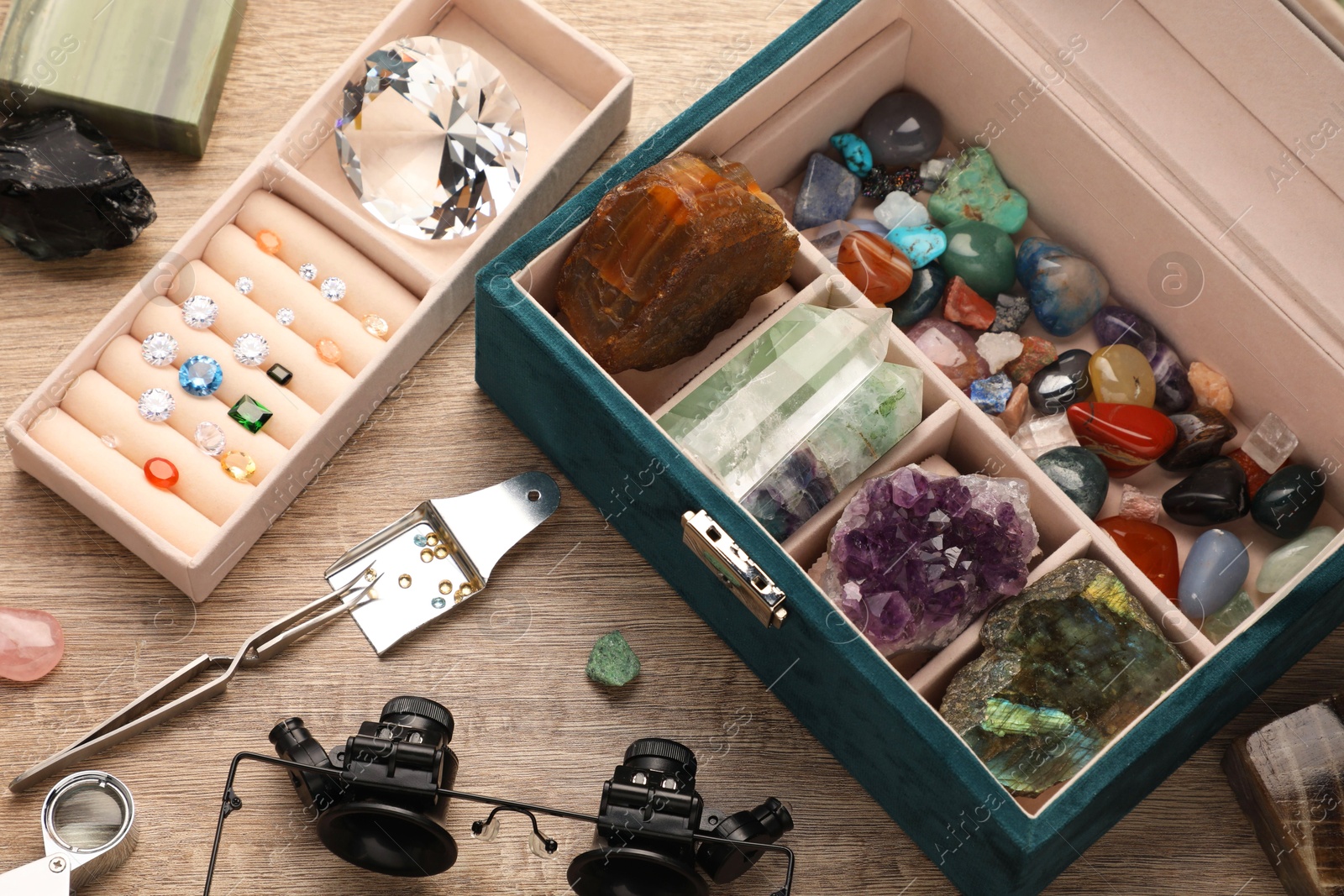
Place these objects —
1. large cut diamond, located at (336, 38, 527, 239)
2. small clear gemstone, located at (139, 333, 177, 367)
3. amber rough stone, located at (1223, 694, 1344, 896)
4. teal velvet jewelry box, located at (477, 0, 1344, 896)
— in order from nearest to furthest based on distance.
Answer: teal velvet jewelry box, located at (477, 0, 1344, 896), amber rough stone, located at (1223, 694, 1344, 896), small clear gemstone, located at (139, 333, 177, 367), large cut diamond, located at (336, 38, 527, 239)

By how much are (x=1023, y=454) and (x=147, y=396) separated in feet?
3.10

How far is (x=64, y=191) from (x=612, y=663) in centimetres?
80

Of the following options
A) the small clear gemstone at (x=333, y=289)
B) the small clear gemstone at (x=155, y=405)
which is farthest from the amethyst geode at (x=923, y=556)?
the small clear gemstone at (x=155, y=405)

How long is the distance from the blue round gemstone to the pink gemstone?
29 cm

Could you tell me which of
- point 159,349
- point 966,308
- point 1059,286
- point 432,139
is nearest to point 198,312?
point 159,349

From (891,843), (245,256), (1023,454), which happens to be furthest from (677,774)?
(245,256)

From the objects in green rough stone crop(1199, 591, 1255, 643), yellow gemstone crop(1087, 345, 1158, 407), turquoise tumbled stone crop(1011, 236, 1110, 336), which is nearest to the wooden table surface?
green rough stone crop(1199, 591, 1255, 643)

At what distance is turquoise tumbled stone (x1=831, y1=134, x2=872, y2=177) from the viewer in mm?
1755

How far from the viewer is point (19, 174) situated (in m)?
1.62

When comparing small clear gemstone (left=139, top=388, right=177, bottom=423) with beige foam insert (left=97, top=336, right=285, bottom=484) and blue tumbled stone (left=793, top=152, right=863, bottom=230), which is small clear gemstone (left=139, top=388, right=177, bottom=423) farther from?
blue tumbled stone (left=793, top=152, right=863, bottom=230)

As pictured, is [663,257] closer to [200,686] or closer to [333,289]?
[333,289]

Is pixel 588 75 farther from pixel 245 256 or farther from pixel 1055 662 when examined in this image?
pixel 1055 662

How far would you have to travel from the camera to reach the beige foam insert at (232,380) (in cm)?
163

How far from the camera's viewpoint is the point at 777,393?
5.05 ft
